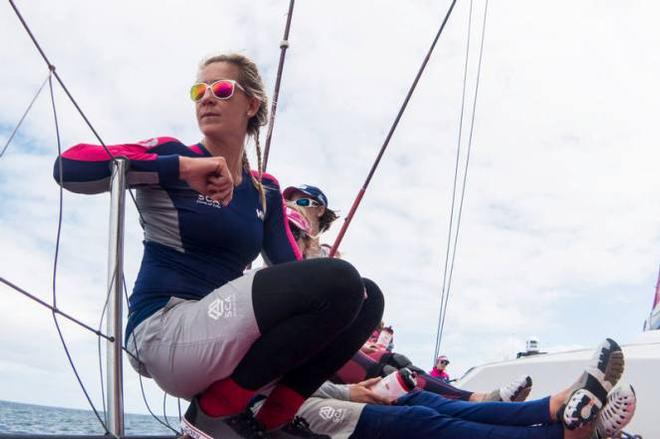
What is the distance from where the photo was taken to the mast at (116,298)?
1.34 meters

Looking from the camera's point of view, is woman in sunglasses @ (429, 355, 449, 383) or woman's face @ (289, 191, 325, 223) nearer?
woman's face @ (289, 191, 325, 223)

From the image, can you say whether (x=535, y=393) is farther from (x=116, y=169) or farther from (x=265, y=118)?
(x=116, y=169)

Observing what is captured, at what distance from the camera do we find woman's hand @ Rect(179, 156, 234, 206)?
54.6 inches

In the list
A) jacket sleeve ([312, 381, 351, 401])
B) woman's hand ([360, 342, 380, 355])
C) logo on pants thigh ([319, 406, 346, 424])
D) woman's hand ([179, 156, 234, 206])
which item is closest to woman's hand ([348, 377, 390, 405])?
jacket sleeve ([312, 381, 351, 401])

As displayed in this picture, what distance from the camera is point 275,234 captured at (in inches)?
76.7

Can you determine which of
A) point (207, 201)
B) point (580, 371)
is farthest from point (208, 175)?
point (580, 371)

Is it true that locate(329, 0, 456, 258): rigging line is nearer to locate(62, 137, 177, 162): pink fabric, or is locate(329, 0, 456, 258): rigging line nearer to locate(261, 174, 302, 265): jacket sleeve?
locate(261, 174, 302, 265): jacket sleeve

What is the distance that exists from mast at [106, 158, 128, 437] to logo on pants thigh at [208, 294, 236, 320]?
21 cm

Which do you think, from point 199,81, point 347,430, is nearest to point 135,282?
point 199,81

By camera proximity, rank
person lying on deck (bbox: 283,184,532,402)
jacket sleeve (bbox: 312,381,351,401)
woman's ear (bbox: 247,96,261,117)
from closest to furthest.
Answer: woman's ear (bbox: 247,96,261,117) → jacket sleeve (bbox: 312,381,351,401) → person lying on deck (bbox: 283,184,532,402)

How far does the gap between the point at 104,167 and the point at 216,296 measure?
1.22 feet

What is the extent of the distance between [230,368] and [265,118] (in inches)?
34.0

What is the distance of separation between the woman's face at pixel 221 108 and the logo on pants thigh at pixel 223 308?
57 centimetres

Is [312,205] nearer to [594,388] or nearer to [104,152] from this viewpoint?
[594,388]
